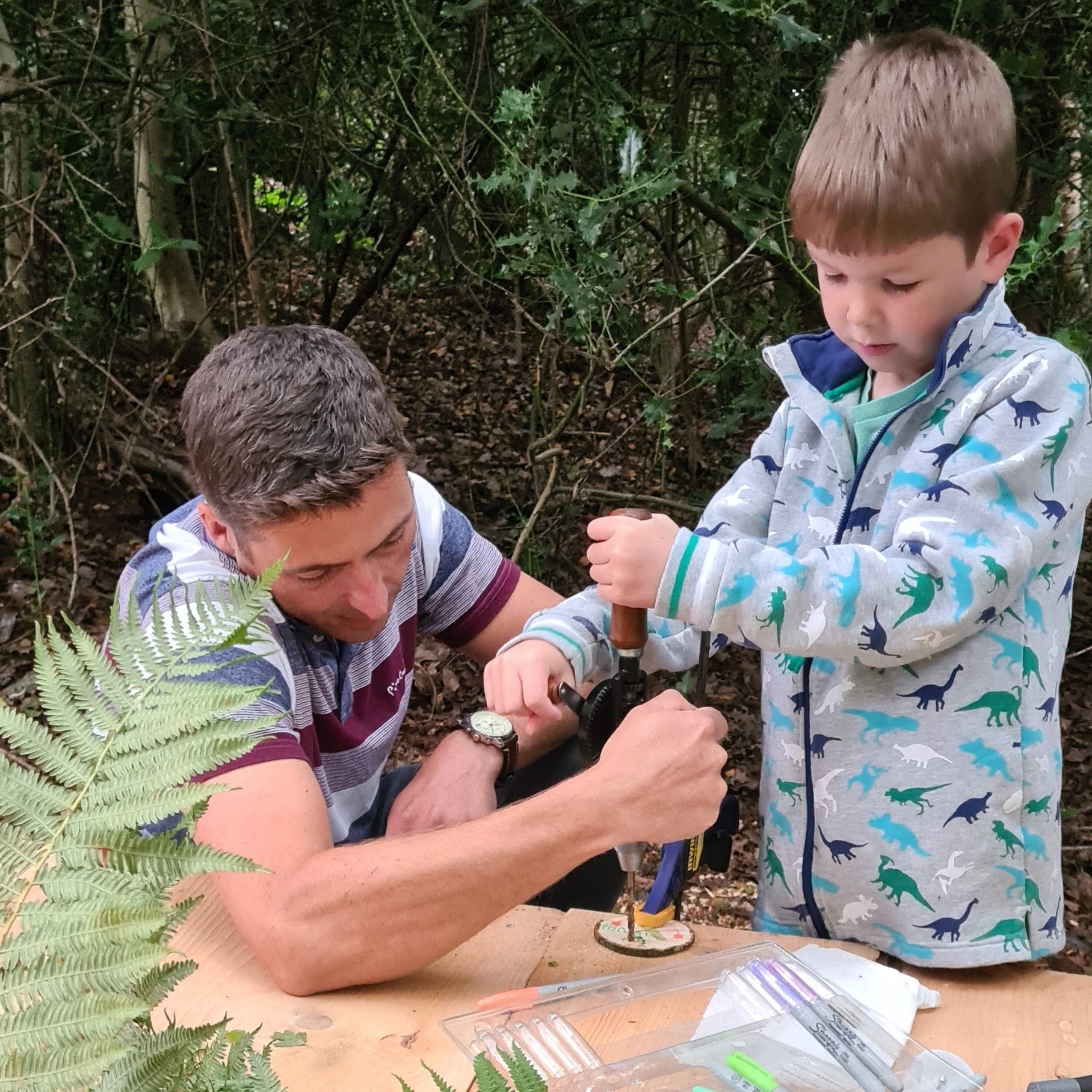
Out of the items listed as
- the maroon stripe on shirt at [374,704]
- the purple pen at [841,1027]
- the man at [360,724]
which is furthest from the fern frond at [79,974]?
the maroon stripe on shirt at [374,704]

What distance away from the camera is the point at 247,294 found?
507cm

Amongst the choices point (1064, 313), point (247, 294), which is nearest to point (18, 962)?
point (1064, 313)

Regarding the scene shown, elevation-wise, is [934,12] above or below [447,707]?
above

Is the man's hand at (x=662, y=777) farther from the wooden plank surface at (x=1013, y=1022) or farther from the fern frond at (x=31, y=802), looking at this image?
the fern frond at (x=31, y=802)

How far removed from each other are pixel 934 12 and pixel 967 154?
4.67 feet

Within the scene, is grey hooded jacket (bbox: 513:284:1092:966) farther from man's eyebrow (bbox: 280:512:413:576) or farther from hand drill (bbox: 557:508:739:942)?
man's eyebrow (bbox: 280:512:413:576)

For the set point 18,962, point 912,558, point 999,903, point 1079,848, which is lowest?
point 1079,848

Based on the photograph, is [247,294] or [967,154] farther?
[247,294]

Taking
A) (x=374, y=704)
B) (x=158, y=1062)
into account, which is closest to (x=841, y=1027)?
(x=158, y=1062)

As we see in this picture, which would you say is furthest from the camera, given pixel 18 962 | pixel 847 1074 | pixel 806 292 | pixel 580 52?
pixel 806 292

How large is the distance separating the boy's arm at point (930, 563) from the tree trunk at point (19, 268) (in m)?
2.71

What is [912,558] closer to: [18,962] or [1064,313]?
[18,962]

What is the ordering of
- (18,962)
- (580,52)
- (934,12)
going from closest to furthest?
(18,962), (934,12), (580,52)

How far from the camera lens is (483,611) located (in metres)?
2.35
